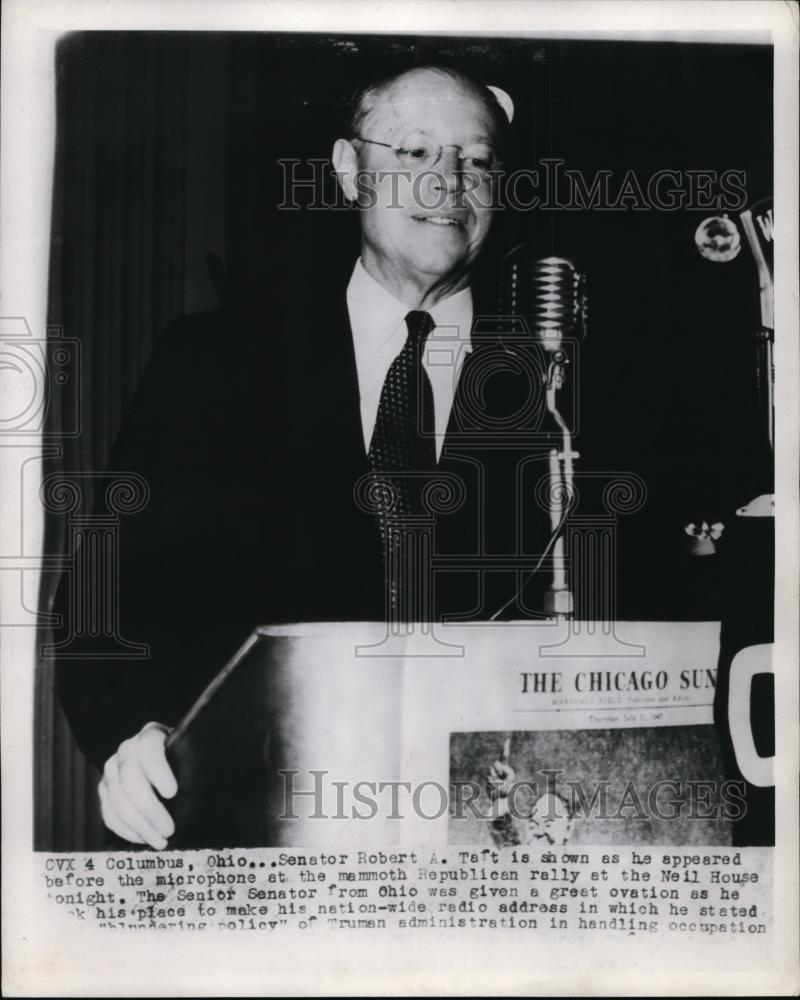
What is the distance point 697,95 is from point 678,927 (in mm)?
1023

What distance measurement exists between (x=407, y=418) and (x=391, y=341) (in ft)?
0.32

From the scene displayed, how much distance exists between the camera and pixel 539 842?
1087 mm

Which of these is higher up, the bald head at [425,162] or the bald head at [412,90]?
the bald head at [412,90]

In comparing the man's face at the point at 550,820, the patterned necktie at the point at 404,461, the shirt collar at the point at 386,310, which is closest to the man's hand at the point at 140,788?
the patterned necktie at the point at 404,461

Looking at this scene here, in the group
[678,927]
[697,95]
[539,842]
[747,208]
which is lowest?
[678,927]

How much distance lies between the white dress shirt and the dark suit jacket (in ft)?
0.06

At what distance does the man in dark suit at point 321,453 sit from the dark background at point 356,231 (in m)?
0.03

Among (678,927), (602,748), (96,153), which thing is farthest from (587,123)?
(678,927)

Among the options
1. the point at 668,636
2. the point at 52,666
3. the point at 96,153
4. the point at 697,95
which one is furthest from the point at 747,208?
the point at 52,666

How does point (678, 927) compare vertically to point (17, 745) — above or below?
below

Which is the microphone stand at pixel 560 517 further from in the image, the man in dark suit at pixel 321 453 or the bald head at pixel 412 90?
the bald head at pixel 412 90

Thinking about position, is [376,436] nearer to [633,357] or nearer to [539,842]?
[633,357]

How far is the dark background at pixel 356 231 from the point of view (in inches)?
42.1

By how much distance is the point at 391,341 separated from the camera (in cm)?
109
